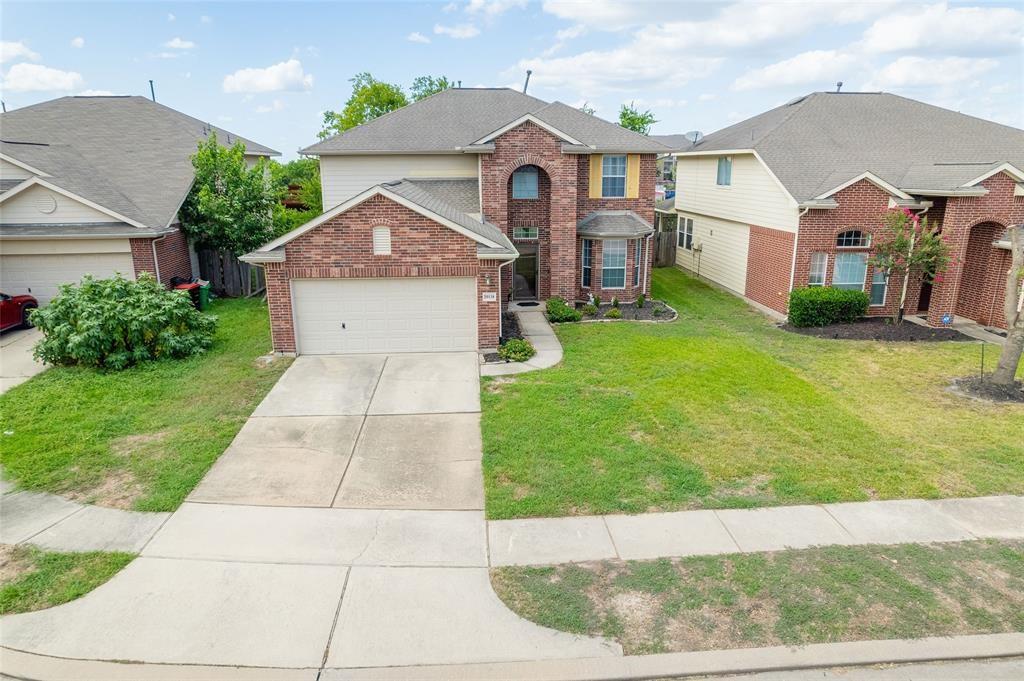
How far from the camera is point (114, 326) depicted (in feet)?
46.4

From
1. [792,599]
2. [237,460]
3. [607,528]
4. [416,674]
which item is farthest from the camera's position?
[237,460]

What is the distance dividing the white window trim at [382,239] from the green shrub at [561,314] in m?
6.14

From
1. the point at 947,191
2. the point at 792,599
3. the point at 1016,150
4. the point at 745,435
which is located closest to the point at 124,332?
the point at 745,435

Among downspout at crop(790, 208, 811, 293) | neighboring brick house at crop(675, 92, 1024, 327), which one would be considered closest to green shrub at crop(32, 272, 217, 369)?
downspout at crop(790, 208, 811, 293)

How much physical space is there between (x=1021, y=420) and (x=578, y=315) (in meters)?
10.9

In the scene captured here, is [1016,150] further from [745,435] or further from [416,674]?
[416,674]

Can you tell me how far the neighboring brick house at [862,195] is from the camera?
59.2 ft

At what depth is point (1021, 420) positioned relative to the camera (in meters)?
11.7

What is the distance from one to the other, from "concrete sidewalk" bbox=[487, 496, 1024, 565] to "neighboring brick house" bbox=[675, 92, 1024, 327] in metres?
11.6

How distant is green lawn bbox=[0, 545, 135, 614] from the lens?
6.78 meters

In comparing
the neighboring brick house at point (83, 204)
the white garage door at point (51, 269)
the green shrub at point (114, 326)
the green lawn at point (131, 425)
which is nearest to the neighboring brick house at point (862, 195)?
the green lawn at point (131, 425)

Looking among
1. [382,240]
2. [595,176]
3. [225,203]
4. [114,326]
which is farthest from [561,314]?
[225,203]

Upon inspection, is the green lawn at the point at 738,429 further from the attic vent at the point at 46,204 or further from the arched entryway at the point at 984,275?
the attic vent at the point at 46,204

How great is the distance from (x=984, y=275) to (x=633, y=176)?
34.9 ft
